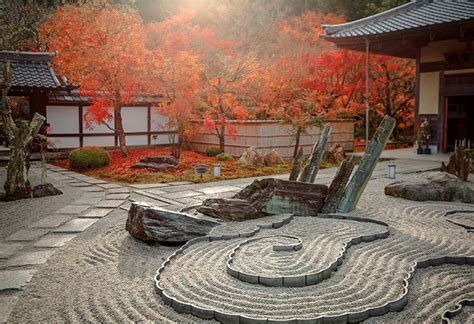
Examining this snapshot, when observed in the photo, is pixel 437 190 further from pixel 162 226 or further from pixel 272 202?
pixel 162 226

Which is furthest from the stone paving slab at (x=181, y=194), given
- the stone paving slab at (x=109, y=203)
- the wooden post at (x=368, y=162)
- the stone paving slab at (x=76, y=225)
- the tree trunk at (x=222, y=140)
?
the tree trunk at (x=222, y=140)

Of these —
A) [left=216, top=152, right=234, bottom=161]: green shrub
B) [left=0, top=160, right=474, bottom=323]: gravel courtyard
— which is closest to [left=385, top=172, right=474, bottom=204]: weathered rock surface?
[left=0, top=160, right=474, bottom=323]: gravel courtyard

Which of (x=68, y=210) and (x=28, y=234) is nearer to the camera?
(x=28, y=234)

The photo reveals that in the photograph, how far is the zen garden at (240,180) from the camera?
13.4 feet

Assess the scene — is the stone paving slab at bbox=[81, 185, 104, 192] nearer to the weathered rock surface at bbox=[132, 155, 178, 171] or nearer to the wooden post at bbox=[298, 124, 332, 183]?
the weathered rock surface at bbox=[132, 155, 178, 171]

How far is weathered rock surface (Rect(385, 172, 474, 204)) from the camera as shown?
8570 millimetres

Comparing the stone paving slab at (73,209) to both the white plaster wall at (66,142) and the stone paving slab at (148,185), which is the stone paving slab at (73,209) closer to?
the stone paving slab at (148,185)

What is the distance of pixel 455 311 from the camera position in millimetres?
3613

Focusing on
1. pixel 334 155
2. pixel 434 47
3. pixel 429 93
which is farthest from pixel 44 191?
pixel 434 47

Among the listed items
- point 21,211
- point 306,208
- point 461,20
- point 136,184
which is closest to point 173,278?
point 306,208

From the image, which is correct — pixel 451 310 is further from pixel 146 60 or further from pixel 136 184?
pixel 146 60

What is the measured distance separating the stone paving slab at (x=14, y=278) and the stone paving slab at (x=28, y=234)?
4.45ft

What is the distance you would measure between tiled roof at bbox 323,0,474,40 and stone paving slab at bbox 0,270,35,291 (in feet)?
43.7

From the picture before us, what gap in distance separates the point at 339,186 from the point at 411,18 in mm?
10494
